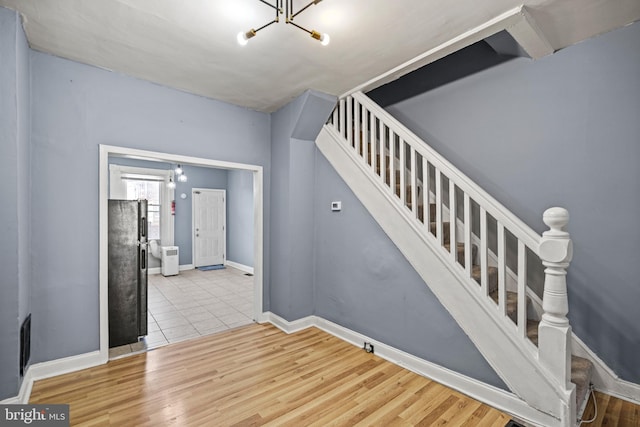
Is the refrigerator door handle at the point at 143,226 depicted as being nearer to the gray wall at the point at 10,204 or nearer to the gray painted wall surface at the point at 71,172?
the gray painted wall surface at the point at 71,172

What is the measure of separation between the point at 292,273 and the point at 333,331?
0.87 m

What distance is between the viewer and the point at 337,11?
6.58ft

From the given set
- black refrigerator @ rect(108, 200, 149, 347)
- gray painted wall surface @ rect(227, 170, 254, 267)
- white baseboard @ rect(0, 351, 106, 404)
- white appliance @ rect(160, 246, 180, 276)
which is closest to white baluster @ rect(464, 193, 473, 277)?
black refrigerator @ rect(108, 200, 149, 347)

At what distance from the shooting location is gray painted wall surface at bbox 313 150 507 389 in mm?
2463

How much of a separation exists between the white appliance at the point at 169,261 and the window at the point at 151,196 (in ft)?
2.45

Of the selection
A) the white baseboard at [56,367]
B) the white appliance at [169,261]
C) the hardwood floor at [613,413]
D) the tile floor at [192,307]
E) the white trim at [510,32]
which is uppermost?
the white trim at [510,32]

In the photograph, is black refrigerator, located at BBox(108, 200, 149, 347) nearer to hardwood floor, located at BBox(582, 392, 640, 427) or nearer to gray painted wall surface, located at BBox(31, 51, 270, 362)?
gray painted wall surface, located at BBox(31, 51, 270, 362)

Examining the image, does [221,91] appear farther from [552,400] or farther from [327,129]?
[552,400]

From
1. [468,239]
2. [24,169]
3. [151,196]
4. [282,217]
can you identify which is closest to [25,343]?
[24,169]

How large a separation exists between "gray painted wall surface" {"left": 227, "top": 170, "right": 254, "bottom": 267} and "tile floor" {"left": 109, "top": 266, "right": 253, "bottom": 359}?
31.1 inches

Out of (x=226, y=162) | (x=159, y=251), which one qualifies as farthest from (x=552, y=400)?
(x=159, y=251)

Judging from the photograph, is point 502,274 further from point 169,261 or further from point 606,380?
point 169,261

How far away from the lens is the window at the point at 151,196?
7.20 meters

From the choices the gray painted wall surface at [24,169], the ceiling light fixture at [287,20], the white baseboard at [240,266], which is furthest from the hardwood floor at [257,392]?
the white baseboard at [240,266]
